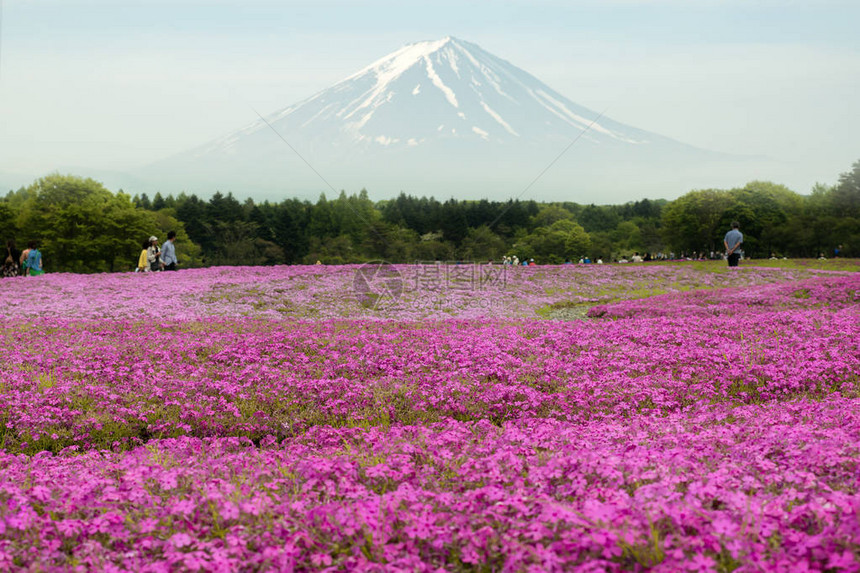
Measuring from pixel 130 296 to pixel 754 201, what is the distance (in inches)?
4829

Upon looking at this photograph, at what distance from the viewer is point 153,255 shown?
37625 millimetres

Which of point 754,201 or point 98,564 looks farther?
point 754,201

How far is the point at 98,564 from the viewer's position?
14.8 feet

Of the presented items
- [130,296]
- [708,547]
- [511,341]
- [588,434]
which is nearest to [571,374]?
[511,341]

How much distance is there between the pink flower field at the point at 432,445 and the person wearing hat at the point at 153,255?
16037 mm

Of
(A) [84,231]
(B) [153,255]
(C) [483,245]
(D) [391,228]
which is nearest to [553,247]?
(C) [483,245]

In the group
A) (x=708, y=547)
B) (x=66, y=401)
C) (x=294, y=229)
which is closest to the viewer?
(x=708, y=547)

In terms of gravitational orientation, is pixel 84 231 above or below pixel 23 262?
above

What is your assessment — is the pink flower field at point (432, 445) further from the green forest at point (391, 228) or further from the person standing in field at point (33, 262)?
the green forest at point (391, 228)

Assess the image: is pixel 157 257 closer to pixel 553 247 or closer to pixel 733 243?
pixel 733 243

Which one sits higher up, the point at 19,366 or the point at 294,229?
the point at 294,229

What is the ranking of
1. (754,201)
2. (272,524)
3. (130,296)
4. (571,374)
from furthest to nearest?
(754,201) < (130,296) < (571,374) < (272,524)

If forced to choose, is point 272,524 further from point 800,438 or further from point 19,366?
point 19,366

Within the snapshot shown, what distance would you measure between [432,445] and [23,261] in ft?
138
